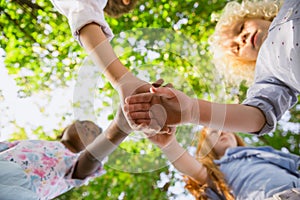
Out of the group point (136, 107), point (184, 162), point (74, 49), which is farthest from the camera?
point (74, 49)

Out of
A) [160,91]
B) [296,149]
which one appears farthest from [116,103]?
[296,149]

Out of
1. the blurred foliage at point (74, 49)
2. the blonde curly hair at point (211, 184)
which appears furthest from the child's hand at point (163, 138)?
the blurred foliage at point (74, 49)

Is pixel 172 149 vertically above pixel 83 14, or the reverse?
pixel 83 14

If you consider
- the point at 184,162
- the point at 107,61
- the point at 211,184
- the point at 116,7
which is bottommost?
the point at 211,184

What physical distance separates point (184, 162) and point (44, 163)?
0.34 metres

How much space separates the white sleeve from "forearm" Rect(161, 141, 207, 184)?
0.20m

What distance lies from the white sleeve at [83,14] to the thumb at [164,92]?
137mm

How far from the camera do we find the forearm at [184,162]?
558 mm

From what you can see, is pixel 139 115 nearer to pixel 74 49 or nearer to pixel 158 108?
pixel 158 108

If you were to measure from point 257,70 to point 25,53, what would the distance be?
127 cm

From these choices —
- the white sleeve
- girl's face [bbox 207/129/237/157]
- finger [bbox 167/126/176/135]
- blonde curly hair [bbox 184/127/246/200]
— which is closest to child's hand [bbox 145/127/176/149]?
finger [bbox 167/126/176/135]

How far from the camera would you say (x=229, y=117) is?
0.58 m

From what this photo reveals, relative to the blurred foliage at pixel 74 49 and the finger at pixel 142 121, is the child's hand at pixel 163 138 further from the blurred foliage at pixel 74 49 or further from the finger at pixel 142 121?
the blurred foliage at pixel 74 49

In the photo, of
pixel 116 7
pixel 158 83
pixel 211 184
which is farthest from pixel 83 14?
pixel 211 184
